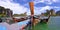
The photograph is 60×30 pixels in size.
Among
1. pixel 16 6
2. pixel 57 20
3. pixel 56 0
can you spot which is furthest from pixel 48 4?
pixel 16 6

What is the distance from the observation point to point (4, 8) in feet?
7.42

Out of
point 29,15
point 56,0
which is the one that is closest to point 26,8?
point 29,15

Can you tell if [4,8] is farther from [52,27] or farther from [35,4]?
[52,27]

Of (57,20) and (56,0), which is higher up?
(56,0)

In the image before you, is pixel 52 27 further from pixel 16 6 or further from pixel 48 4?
pixel 16 6

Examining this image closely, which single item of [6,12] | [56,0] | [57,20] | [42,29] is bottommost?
[42,29]

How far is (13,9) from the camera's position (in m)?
2.26

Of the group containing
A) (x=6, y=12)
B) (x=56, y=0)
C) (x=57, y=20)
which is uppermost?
(x=56, y=0)

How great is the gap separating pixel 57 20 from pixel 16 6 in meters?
0.76

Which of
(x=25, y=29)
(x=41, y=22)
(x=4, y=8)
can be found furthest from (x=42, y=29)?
(x=4, y=8)

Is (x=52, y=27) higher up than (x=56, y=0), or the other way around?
(x=56, y=0)

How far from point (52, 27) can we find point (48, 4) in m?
0.40

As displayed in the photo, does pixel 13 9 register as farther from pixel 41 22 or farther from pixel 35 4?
pixel 41 22

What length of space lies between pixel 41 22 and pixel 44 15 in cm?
13
